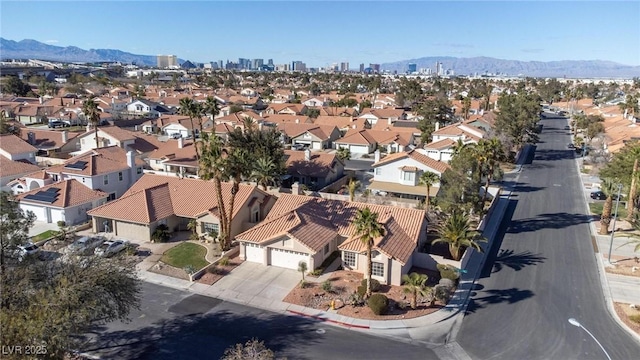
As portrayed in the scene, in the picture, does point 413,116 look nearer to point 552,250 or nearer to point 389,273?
point 552,250

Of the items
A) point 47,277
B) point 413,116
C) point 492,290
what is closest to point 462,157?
point 492,290

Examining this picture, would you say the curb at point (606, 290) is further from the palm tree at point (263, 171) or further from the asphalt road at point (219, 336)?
the palm tree at point (263, 171)

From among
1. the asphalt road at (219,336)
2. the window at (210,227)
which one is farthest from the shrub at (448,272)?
the window at (210,227)

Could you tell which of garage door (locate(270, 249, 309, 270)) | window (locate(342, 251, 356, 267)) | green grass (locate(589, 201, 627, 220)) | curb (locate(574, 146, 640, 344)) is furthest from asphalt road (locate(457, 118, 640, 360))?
garage door (locate(270, 249, 309, 270))

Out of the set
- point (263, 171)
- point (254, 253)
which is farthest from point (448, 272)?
point (263, 171)

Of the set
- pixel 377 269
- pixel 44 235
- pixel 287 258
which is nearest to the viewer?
pixel 377 269

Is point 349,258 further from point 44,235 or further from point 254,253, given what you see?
point 44,235

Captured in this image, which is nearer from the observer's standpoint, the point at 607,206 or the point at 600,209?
the point at 607,206
